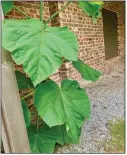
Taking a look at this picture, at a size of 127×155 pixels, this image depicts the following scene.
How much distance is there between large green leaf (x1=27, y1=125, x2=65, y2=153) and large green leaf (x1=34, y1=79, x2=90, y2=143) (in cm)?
41

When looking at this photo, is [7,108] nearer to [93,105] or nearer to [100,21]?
[93,105]

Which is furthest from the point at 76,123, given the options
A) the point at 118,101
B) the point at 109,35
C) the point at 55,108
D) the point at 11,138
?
the point at 109,35

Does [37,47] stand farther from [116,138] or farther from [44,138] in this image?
[116,138]

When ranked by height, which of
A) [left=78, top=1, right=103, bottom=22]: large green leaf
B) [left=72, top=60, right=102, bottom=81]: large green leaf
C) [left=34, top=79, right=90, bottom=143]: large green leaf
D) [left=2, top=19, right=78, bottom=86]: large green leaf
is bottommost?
[left=34, top=79, right=90, bottom=143]: large green leaf

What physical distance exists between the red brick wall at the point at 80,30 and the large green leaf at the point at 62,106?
1156 millimetres

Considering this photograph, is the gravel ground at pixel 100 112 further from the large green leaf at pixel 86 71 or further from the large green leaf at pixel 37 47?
the large green leaf at pixel 37 47

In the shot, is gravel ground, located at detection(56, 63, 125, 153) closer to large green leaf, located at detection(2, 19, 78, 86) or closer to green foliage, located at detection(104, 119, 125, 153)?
green foliage, located at detection(104, 119, 125, 153)

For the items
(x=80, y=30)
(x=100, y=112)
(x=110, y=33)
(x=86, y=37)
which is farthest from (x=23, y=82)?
(x=110, y=33)

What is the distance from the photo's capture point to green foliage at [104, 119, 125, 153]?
2.06 metres

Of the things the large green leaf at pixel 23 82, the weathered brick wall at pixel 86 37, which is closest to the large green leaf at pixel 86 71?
the large green leaf at pixel 23 82

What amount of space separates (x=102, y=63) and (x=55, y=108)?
13.5 ft

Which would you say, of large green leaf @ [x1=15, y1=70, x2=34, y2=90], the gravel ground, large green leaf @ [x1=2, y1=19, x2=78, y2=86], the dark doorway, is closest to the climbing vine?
large green leaf @ [x1=2, y1=19, x2=78, y2=86]

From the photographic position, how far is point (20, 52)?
1.14 meters

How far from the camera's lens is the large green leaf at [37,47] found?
3.67 ft
